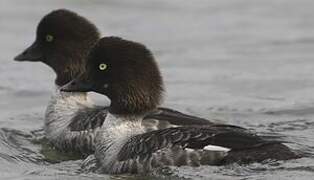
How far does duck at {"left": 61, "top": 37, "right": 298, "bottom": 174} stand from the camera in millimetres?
12070

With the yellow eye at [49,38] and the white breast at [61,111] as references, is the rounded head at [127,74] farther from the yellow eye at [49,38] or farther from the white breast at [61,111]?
the yellow eye at [49,38]

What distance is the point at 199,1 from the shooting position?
23.8 metres

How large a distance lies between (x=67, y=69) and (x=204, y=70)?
14.5 feet

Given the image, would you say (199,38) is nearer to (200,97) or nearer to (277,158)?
(200,97)

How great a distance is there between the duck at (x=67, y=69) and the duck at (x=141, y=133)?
3.57 feet

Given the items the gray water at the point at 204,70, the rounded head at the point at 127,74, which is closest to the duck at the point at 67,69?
the gray water at the point at 204,70

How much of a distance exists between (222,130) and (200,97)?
539 cm

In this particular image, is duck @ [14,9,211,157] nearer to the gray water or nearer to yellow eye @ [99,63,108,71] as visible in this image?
the gray water

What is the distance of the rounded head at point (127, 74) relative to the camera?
501 inches

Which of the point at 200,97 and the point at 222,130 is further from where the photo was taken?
the point at 200,97

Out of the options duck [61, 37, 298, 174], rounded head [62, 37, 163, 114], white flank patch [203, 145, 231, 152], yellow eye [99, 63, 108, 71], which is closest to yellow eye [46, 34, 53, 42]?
duck [61, 37, 298, 174]

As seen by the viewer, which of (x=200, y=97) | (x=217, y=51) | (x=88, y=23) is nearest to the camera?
(x=88, y=23)

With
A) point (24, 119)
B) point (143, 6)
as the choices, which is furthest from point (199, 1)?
point (24, 119)

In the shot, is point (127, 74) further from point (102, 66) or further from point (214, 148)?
point (214, 148)
